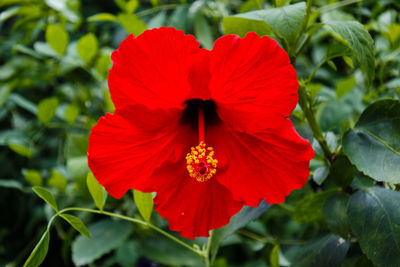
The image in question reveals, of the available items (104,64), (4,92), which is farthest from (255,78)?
(4,92)

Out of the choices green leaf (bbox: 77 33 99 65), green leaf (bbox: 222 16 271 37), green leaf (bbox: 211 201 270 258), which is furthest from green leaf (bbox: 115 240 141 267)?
green leaf (bbox: 222 16 271 37)

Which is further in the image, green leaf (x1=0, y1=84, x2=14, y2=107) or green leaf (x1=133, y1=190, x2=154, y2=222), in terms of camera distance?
green leaf (x1=0, y1=84, x2=14, y2=107)

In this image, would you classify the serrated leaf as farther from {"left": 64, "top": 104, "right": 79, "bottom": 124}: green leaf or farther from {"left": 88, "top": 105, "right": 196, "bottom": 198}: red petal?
{"left": 64, "top": 104, "right": 79, "bottom": 124}: green leaf

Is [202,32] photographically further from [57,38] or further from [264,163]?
[264,163]

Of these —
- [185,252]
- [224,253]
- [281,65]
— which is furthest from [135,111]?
[224,253]

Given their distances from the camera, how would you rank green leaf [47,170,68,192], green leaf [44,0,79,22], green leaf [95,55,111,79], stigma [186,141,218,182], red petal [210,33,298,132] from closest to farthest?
red petal [210,33,298,132], stigma [186,141,218,182], green leaf [95,55,111,79], green leaf [47,170,68,192], green leaf [44,0,79,22]

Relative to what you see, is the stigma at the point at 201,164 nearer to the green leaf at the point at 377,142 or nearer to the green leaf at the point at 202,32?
the green leaf at the point at 377,142

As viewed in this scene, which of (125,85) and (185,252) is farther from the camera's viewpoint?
(185,252)

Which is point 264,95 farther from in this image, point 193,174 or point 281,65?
point 193,174
